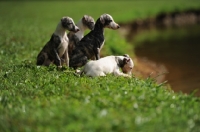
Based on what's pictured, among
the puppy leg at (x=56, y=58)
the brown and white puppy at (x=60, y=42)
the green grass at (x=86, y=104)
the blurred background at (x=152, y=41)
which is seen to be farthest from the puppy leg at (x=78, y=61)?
the blurred background at (x=152, y=41)

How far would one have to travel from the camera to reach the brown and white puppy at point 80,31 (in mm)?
11370

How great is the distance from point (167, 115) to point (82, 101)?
4.91 ft

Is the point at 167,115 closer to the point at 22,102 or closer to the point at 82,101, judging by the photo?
the point at 82,101

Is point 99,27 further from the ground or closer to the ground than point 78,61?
further from the ground

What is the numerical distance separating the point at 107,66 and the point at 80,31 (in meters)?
2.33

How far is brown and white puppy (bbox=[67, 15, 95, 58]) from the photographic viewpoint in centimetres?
1137

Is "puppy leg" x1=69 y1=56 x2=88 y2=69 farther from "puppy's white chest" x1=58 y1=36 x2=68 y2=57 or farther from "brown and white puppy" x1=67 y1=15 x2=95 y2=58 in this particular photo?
"brown and white puppy" x1=67 y1=15 x2=95 y2=58

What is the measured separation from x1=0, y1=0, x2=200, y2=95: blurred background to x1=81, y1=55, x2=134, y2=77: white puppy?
→ 93 cm

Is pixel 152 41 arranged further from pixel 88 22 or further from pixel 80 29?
pixel 88 22

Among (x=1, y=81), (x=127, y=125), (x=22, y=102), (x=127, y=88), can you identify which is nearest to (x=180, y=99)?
(x=127, y=88)

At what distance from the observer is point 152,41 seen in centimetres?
2539

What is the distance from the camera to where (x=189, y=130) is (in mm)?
6043

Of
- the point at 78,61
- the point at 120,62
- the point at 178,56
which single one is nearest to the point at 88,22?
the point at 78,61

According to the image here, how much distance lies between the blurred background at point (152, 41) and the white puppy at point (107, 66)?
0.93 meters
